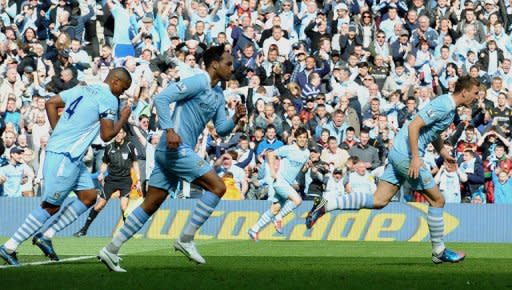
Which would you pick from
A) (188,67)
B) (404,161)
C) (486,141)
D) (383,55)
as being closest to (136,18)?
(188,67)

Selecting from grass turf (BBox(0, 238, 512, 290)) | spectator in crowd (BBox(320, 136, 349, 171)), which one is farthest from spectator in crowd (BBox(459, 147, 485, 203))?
grass turf (BBox(0, 238, 512, 290))

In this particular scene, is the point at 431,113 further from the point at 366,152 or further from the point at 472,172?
the point at 472,172

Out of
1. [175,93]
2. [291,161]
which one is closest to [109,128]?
[175,93]

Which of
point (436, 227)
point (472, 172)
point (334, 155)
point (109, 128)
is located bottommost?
point (472, 172)

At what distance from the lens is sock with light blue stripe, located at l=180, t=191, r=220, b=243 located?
15.1 m

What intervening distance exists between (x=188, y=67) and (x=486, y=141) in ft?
22.8

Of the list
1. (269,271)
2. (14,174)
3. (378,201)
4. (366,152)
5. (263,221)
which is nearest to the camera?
(269,271)

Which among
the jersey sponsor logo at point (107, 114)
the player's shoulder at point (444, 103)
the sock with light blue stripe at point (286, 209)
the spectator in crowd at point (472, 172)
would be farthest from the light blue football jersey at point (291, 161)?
the jersey sponsor logo at point (107, 114)

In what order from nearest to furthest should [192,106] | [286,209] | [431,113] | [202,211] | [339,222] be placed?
[192,106] < [202,211] < [431,113] < [286,209] < [339,222]

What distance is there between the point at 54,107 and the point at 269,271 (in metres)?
3.23

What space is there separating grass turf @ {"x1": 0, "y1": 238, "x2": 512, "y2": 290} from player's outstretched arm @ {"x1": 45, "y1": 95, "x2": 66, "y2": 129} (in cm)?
171

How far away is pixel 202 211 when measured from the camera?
15.2 m

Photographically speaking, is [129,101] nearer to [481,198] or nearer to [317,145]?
[317,145]

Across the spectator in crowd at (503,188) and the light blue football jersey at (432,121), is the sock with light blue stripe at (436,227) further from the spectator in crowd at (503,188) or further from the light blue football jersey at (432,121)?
the spectator in crowd at (503,188)
